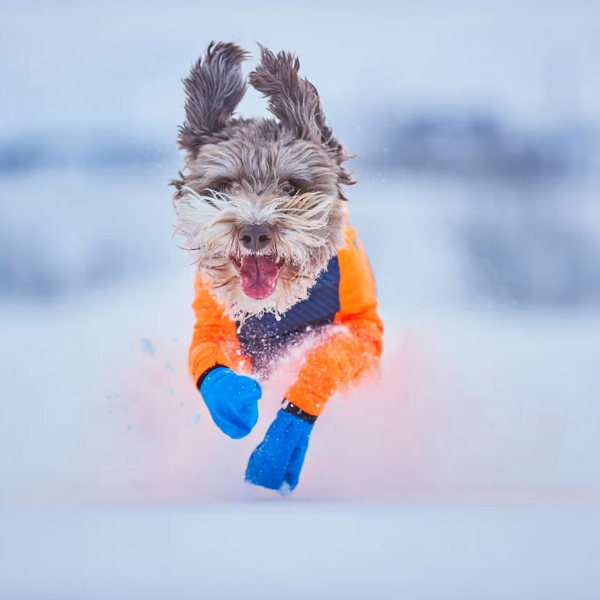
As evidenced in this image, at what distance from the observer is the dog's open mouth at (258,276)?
269cm

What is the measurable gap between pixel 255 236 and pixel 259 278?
265 mm

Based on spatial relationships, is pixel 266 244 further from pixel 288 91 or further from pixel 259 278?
pixel 288 91

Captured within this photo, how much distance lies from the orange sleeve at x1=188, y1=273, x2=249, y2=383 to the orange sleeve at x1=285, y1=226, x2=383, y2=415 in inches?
15.8

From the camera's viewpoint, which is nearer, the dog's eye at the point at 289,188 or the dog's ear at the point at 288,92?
the dog's eye at the point at 289,188

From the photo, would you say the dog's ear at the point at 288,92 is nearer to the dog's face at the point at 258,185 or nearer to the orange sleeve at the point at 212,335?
the dog's face at the point at 258,185

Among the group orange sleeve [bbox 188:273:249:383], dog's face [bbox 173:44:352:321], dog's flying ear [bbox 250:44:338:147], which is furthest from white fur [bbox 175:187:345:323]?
dog's flying ear [bbox 250:44:338:147]

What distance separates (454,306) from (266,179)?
289 centimetres

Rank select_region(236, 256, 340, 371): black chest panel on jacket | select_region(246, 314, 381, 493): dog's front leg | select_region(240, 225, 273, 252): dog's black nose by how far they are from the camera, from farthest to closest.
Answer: select_region(236, 256, 340, 371): black chest panel on jacket → select_region(246, 314, 381, 493): dog's front leg → select_region(240, 225, 273, 252): dog's black nose

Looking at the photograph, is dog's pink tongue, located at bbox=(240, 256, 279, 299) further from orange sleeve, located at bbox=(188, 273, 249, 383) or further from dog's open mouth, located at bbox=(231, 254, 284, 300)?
orange sleeve, located at bbox=(188, 273, 249, 383)

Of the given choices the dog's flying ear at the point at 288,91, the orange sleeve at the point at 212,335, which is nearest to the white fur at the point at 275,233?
the orange sleeve at the point at 212,335

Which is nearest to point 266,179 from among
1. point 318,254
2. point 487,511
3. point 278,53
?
point 318,254

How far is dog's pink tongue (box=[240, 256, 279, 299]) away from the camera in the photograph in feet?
8.84

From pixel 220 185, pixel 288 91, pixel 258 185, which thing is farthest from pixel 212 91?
pixel 258 185

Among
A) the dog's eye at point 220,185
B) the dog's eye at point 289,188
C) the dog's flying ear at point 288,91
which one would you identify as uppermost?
the dog's flying ear at point 288,91
